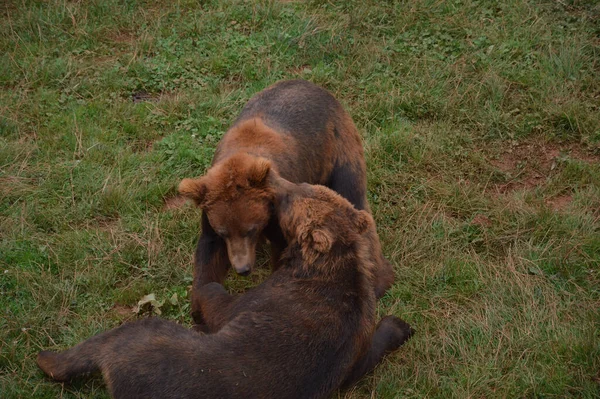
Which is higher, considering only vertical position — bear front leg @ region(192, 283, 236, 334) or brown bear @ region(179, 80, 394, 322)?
brown bear @ region(179, 80, 394, 322)

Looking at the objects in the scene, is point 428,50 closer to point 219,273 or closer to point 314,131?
point 314,131

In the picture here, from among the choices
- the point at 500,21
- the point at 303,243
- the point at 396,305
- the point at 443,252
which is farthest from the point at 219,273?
the point at 500,21

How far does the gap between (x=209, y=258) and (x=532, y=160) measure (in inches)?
155

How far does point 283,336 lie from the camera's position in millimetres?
5000

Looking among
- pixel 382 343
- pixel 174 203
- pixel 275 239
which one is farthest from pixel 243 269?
pixel 174 203

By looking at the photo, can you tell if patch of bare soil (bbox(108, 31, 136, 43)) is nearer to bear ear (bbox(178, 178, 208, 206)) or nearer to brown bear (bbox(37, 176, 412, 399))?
bear ear (bbox(178, 178, 208, 206))

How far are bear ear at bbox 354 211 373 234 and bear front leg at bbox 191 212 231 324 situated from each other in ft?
4.13

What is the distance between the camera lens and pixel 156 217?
7160 mm

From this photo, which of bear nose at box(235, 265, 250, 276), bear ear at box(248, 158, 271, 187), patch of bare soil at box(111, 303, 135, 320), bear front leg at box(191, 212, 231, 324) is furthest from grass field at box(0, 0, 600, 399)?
bear ear at box(248, 158, 271, 187)

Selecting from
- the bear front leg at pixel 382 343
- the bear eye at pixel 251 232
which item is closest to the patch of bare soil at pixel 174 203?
the bear eye at pixel 251 232

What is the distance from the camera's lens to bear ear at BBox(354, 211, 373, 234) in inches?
221

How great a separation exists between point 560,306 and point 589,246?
0.86 meters

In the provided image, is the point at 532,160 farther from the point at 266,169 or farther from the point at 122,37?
the point at 122,37

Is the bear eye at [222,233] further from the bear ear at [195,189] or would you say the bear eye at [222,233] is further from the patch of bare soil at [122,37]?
the patch of bare soil at [122,37]
